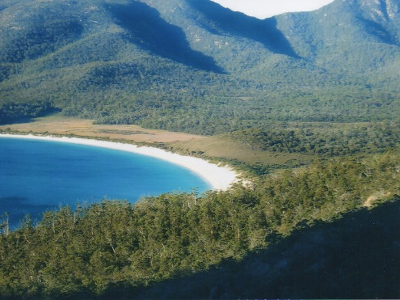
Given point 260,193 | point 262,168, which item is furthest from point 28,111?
point 260,193

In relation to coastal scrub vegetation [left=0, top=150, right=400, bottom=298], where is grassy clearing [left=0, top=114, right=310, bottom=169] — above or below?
below

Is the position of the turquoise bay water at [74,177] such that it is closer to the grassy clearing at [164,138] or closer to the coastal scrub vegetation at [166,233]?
the grassy clearing at [164,138]

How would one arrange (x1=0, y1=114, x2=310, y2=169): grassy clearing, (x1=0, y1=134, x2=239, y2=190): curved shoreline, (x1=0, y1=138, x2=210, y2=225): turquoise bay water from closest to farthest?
(x1=0, y1=138, x2=210, y2=225): turquoise bay water → (x1=0, y1=134, x2=239, y2=190): curved shoreline → (x1=0, y1=114, x2=310, y2=169): grassy clearing

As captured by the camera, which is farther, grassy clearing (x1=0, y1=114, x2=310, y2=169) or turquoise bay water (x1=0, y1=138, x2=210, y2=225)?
grassy clearing (x1=0, y1=114, x2=310, y2=169)

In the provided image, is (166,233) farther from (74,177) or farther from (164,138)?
(164,138)

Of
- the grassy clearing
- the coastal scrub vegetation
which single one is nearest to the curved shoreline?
the grassy clearing

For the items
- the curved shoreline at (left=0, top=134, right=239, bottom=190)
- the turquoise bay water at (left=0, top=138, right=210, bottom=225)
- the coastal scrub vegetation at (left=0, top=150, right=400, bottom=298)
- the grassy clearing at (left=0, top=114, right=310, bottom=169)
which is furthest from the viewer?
the grassy clearing at (left=0, top=114, right=310, bottom=169)

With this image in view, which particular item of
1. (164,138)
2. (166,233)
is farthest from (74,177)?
(166,233)

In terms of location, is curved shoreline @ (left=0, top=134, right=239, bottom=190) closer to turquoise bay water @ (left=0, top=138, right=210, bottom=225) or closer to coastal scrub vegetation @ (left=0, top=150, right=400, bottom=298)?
turquoise bay water @ (left=0, top=138, right=210, bottom=225)

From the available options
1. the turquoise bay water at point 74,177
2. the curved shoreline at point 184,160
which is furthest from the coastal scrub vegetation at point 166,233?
the curved shoreline at point 184,160
